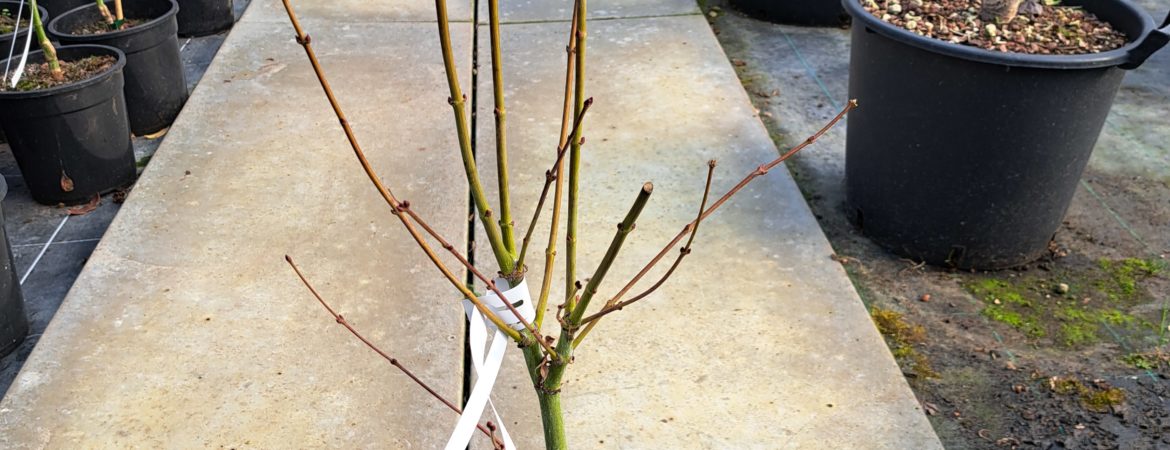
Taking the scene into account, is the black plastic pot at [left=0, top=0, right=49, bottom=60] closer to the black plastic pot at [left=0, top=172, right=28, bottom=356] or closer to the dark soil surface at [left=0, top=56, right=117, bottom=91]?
the dark soil surface at [left=0, top=56, right=117, bottom=91]

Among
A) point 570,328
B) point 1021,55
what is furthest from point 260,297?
point 1021,55

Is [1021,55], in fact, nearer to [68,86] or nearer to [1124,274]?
[1124,274]

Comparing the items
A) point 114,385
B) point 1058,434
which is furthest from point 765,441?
point 114,385

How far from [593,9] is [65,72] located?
2.48 metres

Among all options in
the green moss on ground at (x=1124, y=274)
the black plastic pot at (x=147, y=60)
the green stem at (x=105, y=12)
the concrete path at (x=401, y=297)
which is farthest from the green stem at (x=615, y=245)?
the green stem at (x=105, y=12)

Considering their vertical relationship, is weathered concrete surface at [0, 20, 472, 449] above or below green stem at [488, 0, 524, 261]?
below

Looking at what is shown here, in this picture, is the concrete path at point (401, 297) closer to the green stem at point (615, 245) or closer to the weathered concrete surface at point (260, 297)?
the weathered concrete surface at point (260, 297)

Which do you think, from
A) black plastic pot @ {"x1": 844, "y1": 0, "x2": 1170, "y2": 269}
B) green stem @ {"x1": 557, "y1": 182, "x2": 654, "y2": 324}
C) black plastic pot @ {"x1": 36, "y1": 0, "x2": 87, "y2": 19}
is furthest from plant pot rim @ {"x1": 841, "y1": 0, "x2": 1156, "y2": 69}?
black plastic pot @ {"x1": 36, "y1": 0, "x2": 87, "y2": 19}

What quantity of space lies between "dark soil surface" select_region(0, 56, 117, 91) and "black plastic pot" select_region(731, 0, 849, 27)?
10.2 feet

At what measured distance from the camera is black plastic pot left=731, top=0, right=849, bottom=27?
5.05 metres

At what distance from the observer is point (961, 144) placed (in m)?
2.84

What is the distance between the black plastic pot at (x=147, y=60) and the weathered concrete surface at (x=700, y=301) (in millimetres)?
1279

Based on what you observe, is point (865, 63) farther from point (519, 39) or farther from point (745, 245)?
point (519, 39)

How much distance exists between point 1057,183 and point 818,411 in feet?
3.67
